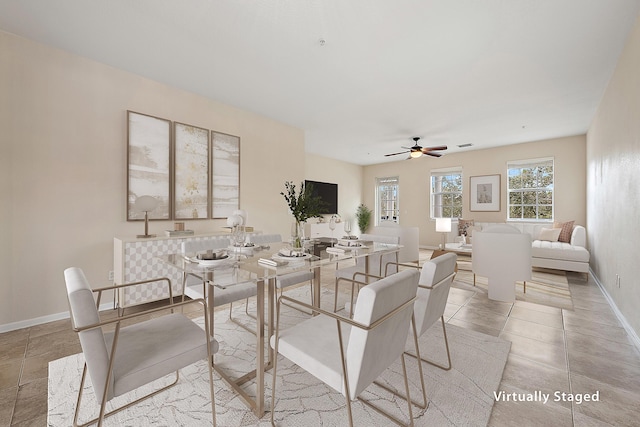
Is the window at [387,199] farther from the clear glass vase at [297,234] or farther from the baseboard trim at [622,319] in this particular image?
the clear glass vase at [297,234]

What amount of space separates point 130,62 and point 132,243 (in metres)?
1.97

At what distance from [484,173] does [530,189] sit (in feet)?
3.41

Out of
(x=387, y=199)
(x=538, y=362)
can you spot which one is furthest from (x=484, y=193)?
(x=538, y=362)

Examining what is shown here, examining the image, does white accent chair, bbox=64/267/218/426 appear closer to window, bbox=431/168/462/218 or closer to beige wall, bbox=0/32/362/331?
beige wall, bbox=0/32/362/331

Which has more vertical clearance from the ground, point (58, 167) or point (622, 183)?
point (58, 167)

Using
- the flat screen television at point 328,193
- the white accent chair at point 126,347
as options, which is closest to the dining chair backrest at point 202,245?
the white accent chair at point 126,347

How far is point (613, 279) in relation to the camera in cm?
313

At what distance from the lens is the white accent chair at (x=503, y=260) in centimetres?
321

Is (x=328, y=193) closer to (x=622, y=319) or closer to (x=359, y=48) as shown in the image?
(x=359, y=48)

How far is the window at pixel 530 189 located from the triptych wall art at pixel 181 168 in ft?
21.4

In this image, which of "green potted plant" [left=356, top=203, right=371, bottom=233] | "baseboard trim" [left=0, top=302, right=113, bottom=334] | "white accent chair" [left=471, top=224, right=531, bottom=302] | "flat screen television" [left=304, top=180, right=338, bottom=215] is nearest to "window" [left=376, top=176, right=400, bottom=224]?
"green potted plant" [left=356, top=203, right=371, bottom=233]

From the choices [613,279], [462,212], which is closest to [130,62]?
[613,279]

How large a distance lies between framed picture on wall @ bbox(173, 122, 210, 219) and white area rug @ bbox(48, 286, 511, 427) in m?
1.96

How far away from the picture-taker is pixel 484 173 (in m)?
6.90
